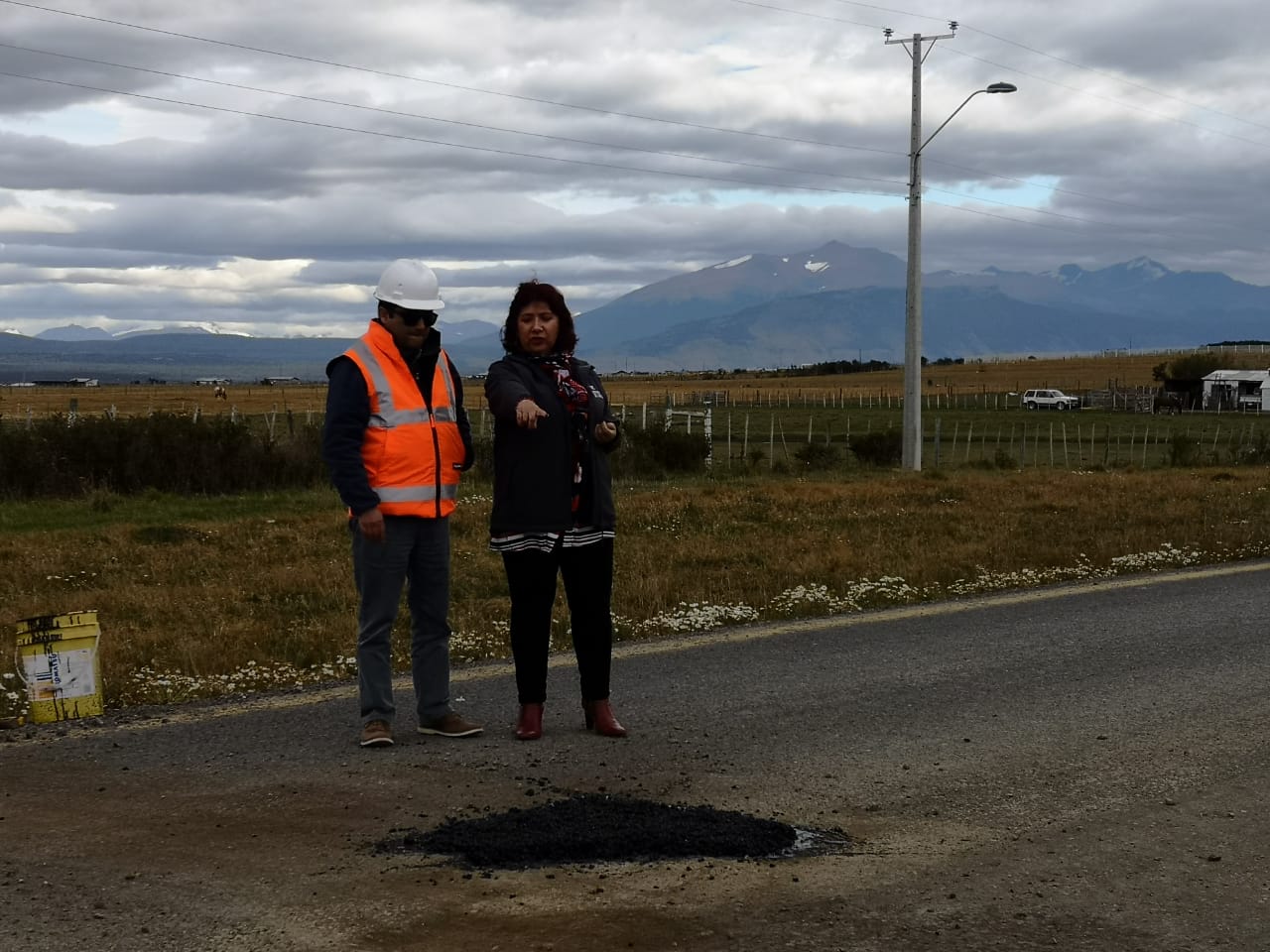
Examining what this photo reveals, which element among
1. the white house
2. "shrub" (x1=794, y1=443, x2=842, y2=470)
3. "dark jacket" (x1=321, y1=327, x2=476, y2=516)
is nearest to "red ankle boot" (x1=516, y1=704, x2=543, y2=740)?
"dark jacket" (x1=321, y1=327, x2=476, y2=516)

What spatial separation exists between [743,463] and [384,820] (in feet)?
94.4

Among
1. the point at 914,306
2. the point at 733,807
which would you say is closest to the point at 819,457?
the point at 914,306

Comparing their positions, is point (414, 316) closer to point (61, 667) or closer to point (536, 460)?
point (536, 460)

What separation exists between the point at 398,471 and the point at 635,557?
7093 mm

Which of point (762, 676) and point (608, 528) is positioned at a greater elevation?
point (608, 528)

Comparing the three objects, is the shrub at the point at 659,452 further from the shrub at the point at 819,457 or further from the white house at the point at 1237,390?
the white house at the point at 1237,390

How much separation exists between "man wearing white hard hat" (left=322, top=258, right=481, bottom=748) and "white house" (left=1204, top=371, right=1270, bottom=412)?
102554mm

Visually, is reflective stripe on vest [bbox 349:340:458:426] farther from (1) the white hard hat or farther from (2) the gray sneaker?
(2) the gray sneaker

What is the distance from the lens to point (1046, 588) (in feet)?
38.6

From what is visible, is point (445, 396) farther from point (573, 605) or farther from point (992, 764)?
point (992, 764)

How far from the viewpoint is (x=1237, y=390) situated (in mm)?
106938

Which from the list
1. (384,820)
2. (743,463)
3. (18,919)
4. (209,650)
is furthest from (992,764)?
(743,463)

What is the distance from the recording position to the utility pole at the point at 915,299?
3152 cm

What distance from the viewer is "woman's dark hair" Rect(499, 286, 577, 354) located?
A: 6656 mm
